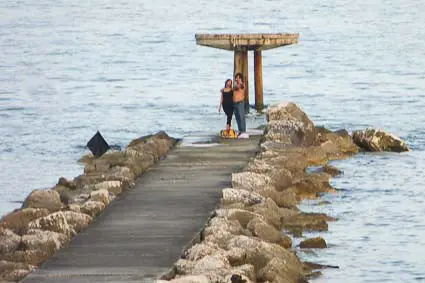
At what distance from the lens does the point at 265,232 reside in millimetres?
20750

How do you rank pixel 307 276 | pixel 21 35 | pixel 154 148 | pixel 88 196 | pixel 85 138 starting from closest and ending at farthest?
1. pixel 307 276
2. pixel 88 196
3. pixel 154 148
4. pixel 85 138
5. pixel 21 35

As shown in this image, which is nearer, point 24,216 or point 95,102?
point 24,216

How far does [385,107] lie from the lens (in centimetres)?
4766

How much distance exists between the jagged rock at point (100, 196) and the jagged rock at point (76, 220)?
58.2 inches

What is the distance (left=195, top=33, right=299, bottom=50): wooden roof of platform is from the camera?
35.9 metres

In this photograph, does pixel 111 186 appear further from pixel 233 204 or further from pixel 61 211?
pixel 61 211

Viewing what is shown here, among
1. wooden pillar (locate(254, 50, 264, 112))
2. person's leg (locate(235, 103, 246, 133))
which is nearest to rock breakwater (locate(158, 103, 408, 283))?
person's leg (locate(235, 103, 246, 133))

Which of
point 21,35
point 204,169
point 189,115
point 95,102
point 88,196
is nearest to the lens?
point 88,196

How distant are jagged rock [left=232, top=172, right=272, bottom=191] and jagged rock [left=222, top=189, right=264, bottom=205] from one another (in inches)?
35.8

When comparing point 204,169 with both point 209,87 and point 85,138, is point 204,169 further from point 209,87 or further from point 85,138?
point 209,87

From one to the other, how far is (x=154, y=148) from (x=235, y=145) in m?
1.61

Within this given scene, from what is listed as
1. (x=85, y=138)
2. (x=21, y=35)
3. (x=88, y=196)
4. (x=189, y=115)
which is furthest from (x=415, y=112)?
(x=21, y=35)

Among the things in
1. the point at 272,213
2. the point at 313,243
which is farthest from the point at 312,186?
the point at 313,243

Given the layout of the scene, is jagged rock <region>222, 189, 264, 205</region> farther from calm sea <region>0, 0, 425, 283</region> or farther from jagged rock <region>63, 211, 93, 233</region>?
jagged rock <region>63, 211, 93, 233</region>
